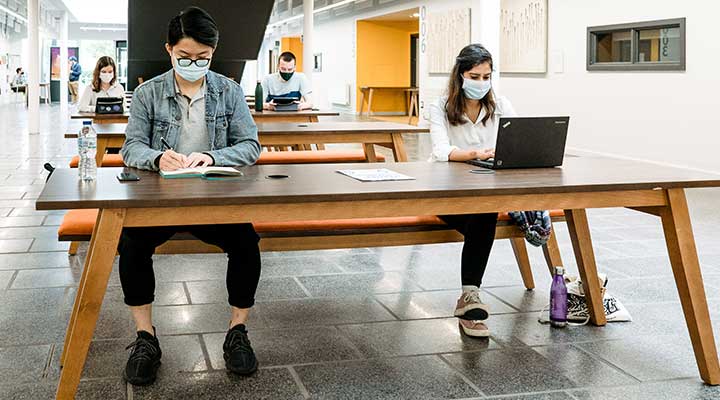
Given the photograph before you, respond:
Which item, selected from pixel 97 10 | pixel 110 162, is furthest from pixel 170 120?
pixel 97 10

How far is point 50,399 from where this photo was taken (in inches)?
106

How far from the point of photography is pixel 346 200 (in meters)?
2.65

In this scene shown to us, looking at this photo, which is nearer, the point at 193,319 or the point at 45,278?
the point at 193,319

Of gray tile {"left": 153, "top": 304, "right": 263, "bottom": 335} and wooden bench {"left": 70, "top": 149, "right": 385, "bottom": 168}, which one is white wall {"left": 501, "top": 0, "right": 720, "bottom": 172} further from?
gray tile {"left": 153, "top": 304, "right": 263, "bottom": 335}

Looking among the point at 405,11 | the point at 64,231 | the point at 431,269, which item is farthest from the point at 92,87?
the point at 405,11

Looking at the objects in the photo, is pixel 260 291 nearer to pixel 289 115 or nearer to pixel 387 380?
pixel 387 380

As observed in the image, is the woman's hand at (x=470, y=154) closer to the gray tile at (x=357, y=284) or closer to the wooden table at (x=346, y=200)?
→ the wooden table at (x=346, y=200)

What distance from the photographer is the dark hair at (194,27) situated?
3086mm

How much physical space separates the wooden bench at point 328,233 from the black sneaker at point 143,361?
336 millimetres

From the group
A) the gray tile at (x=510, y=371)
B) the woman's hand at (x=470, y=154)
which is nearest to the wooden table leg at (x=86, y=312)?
the gray tile at (x=510, y=371)

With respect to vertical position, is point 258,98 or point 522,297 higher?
point 258,98

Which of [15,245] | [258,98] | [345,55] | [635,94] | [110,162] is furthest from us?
[345,55]

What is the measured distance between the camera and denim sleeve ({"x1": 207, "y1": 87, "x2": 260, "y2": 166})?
333cm

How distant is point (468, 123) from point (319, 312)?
3.65 feet
